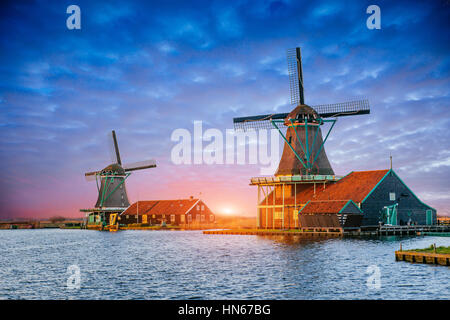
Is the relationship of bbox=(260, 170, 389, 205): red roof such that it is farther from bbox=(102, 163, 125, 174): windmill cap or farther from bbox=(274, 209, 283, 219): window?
bbox=(102, 163, 125, 174): windmill cap

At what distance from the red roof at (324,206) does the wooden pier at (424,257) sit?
21.7 metres

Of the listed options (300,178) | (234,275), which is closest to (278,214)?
(300,178)

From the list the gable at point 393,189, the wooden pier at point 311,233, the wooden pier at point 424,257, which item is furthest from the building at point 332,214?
the wooden pier at point 424,257

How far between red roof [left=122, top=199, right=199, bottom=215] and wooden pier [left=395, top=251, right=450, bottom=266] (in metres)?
68.6

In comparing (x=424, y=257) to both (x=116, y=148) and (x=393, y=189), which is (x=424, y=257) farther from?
(x=116, y=148)

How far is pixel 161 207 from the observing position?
103 metres

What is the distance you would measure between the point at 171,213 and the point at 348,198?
51.0m

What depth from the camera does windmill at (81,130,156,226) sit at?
3986 inches

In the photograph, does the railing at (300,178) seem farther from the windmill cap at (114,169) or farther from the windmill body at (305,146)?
the windmill cap at (114,169)

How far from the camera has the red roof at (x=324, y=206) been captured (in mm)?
54312

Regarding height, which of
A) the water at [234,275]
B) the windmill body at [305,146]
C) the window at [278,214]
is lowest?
the water at [234,275]

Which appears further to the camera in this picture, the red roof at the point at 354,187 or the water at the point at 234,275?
the red roof at the point at 354,187
